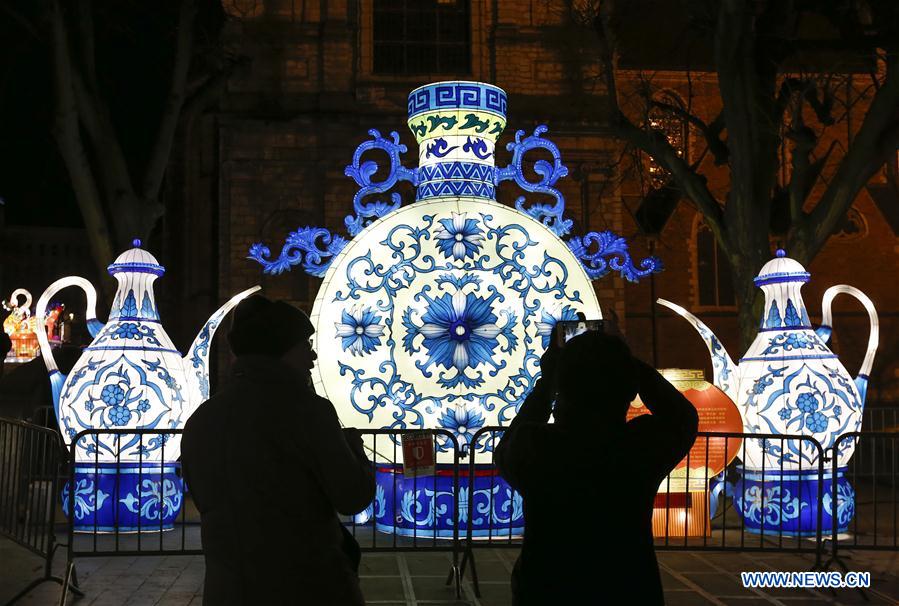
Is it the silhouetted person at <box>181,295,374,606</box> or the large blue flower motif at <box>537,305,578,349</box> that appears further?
the large blue flower motif at <box>537,305,578,349</box>

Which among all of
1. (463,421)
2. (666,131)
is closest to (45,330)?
(463,421)

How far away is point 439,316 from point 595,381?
4290 mm

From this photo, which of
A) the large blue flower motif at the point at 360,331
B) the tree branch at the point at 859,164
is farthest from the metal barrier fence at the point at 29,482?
the tree branch at the point at 859,164

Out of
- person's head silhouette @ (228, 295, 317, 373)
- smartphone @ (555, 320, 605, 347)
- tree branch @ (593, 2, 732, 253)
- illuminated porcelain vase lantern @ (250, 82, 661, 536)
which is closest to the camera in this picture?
person's head silhouette @ (228, 295, 317, 373)

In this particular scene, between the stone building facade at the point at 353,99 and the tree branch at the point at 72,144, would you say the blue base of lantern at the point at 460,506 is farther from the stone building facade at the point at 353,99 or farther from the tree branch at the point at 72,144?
the stone building facade at the point at 353,99

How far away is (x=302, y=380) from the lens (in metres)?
2.67

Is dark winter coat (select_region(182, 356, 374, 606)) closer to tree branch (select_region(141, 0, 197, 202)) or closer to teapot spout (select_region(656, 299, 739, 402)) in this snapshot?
teapot spout (select_region(656, 299, 739, 402))

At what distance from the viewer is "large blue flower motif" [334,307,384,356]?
6836mm

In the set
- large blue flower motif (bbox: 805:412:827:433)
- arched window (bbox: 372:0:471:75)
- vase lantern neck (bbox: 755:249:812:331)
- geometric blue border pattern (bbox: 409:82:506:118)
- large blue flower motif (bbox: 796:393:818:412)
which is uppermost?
arched window (bbox: 372:0:471:75)

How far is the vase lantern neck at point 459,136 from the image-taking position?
→ 7172 mm

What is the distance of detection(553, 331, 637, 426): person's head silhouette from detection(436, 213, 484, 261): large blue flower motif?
172 inches

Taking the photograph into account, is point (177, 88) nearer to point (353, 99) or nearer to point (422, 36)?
point (353, 99)

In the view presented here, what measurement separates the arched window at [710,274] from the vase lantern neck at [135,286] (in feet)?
52.4

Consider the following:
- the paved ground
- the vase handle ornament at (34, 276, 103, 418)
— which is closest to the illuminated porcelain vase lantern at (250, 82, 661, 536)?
the paved ground
